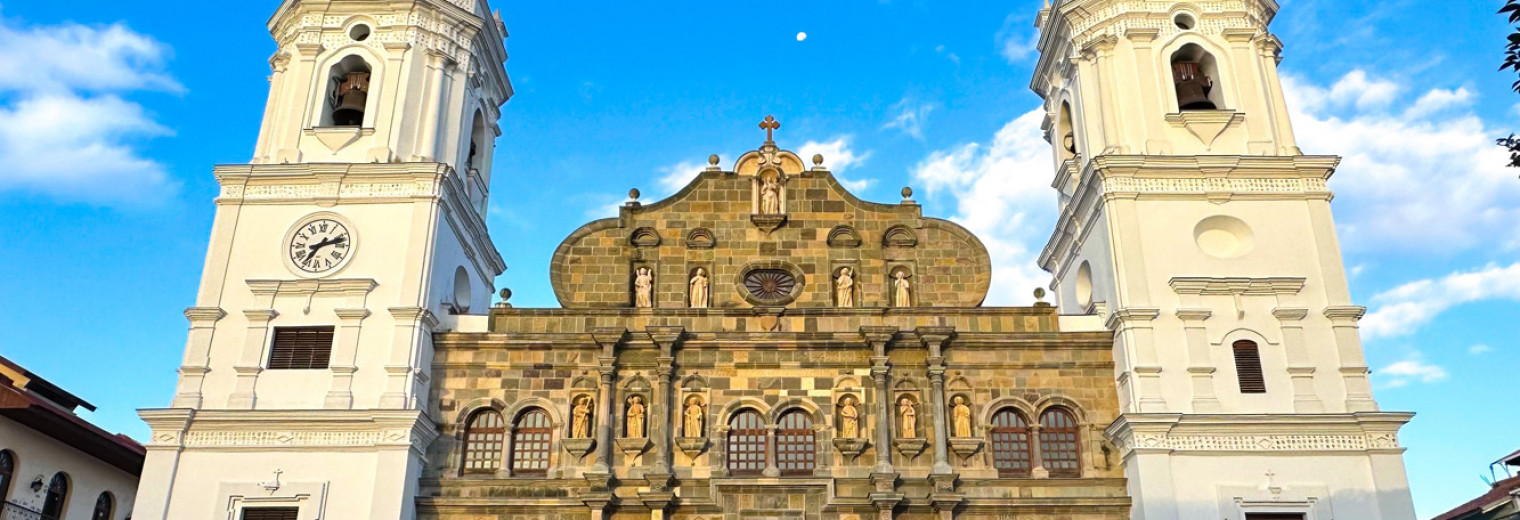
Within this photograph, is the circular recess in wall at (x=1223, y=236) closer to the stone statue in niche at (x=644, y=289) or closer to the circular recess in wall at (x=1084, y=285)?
the circular recess in wall at (x=1084, y=285)

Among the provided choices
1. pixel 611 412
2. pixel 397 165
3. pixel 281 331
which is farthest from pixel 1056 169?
pixel 281 331

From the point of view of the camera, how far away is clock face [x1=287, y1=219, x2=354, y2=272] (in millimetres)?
25578

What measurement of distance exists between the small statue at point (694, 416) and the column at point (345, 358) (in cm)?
652

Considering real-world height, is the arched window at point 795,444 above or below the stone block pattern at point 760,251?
below

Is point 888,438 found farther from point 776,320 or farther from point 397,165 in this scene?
point 397,165

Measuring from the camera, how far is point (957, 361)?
2517 cm

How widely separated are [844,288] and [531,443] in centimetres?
734

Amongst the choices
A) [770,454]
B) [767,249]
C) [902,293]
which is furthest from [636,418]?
[902,293]

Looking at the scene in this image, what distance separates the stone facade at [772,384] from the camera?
23734mm

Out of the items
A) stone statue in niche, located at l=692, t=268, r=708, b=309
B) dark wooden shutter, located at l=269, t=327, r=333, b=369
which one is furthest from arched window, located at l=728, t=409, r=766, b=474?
dark wooden shutter, located at l=269, t=327, r=333, b=369

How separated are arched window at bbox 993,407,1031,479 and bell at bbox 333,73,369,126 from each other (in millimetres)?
15754

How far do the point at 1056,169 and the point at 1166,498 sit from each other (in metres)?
11.5

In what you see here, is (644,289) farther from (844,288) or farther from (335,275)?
(335,275)

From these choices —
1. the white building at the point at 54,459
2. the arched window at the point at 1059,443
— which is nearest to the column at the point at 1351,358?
the arched window at the point at 1059,443
